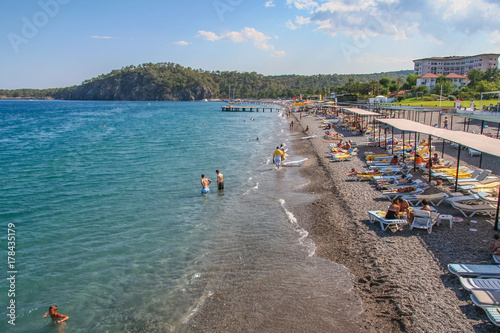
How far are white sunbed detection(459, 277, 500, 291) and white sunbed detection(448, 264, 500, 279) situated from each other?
308 millimetres

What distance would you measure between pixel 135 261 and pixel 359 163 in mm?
15106

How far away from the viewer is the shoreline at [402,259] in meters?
6.64

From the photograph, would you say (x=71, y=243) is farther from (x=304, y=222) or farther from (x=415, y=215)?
(x=415, y=215)

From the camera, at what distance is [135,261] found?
10266 mm

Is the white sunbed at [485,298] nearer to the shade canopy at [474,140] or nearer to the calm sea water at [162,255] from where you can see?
the calm sea water at [162,255]

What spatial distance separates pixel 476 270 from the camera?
24.5 feet

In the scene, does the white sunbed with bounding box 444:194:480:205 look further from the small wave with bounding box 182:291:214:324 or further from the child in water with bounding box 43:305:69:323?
the child in water with bounding box 43:305:69:323

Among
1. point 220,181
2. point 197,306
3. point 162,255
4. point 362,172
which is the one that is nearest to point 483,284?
point 197,306

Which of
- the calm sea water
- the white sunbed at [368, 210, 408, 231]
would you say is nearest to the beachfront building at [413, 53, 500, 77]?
the calm sea water

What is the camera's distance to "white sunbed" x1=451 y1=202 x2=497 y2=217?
11062 mm

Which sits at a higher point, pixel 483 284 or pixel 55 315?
pixel 483 284

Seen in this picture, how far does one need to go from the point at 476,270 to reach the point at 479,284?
0.63 metres

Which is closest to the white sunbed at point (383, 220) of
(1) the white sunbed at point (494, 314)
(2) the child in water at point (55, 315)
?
(1) the white sunbed at point (494, 314)

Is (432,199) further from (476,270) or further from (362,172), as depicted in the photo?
(362,172)
